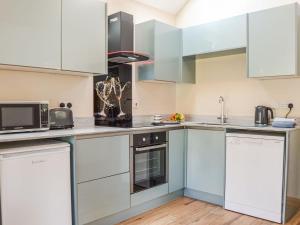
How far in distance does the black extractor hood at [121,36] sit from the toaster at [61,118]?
80cm

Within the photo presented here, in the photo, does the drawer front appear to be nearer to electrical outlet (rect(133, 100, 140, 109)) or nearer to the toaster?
the toaster

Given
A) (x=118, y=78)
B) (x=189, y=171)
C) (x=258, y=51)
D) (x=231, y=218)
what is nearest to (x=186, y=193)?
(x=189, y=171)

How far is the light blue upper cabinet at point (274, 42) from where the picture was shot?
105 inches

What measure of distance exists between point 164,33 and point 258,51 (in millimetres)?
1178

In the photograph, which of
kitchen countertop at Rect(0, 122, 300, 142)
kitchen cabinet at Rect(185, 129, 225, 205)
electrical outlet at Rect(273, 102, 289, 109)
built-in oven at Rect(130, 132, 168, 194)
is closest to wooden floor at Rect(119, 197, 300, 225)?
kitchen cabinet at Rect(185, 129, 225, 205)

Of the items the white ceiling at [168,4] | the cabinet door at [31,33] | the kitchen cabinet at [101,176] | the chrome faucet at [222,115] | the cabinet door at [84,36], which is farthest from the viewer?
the white ceiling at [168,4]

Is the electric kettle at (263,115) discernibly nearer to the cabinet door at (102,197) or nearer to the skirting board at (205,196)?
the skirting board at (205,196)

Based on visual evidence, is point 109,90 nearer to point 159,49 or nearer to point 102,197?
point 159,49

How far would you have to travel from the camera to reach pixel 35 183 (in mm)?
1981

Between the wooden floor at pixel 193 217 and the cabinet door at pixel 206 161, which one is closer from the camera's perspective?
the wooden floor at pixel 193 217

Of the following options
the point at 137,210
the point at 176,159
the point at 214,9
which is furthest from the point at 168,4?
the point at 137,210

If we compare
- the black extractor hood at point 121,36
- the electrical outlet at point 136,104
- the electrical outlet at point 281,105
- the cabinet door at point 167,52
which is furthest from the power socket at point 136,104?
the electrical outlet at point 281,105

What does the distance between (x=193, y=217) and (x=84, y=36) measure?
210 cm

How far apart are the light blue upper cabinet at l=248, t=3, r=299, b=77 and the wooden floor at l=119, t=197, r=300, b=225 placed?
1.51 meters
